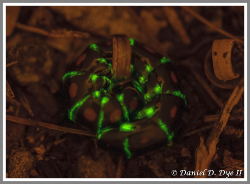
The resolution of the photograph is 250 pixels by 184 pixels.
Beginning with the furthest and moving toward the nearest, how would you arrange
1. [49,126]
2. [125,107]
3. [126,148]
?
1. [49,126]
2. [125,107]
3. [126,148]

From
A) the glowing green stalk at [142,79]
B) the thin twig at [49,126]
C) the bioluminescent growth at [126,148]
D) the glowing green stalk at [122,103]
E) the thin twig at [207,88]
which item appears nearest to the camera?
the bioluminescent growth at [126,148]

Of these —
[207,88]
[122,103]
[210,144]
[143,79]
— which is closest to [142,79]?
[143,79]

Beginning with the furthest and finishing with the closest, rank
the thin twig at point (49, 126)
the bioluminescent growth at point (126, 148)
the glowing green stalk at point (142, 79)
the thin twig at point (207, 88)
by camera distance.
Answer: the thin twig at point (207, 88) → the thin twig at point (49, 126) → the glowing green stalk at point (142, 79) → the bioluminescent growth at point (126, 148)

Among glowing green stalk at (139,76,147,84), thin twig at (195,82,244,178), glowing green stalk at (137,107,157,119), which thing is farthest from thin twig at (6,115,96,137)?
thin twig at (195,82,244,178)

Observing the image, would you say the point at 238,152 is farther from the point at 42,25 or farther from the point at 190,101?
the point at 42,25

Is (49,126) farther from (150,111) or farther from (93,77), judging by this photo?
(150,111)

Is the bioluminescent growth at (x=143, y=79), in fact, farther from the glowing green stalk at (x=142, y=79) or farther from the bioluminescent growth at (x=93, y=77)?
the bioluminescent growth at (x=93, y=77)

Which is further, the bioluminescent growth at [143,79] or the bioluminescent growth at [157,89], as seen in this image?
the bioluminescent growth at [143,79]

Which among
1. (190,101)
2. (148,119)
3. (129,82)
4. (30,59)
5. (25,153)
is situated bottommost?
(25,153)

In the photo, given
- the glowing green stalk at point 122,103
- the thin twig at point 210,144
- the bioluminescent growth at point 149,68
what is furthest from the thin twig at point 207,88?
the glowing green stalk at point 122,103

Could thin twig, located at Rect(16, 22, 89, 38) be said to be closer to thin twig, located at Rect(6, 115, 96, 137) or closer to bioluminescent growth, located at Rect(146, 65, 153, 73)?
bioluminescent growth, located at Rect(146, 65, 153, 73)

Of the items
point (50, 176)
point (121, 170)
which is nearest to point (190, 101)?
point (121, 170)
